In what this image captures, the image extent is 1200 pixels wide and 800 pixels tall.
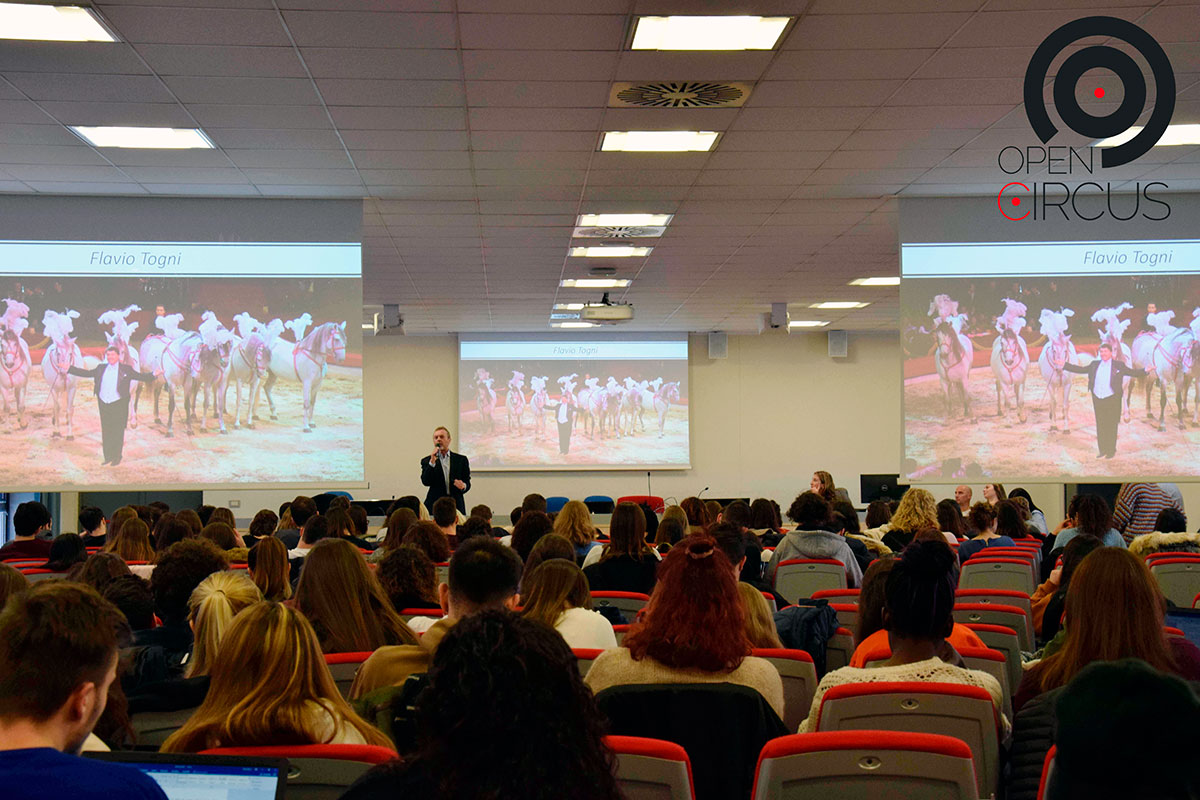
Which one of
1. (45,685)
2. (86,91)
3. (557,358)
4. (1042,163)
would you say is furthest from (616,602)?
(557,358)

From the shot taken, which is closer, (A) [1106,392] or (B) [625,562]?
(B) [625,562]

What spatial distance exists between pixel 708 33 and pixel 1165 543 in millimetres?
4046

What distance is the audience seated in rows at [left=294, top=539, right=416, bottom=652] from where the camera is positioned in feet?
11.0

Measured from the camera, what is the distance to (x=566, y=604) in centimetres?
373

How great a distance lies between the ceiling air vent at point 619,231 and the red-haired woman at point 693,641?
6.24m

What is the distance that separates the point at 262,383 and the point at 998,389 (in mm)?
5599

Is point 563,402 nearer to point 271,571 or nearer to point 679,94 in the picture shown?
point 679,94

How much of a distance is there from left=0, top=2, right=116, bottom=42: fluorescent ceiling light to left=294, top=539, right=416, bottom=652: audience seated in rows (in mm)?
2812

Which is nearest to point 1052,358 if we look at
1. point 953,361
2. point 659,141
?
point 953,361

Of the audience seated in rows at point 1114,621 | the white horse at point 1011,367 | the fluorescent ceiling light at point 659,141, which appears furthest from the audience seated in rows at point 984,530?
the audience seated in rows at point 1114,621

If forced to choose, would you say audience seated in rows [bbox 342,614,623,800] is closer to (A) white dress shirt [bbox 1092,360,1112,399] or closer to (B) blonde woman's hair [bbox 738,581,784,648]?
(B) blonde woman's hair [bbox 738,581,784,648]

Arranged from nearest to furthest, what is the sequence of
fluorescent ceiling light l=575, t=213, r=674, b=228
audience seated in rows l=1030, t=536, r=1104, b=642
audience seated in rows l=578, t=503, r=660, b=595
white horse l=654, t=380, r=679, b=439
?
audience seated in rows l=1030, t=536, r=1104, b=642 → audience seated in rows l=578, t=503, r=660, b=595 → fluorescent ceiling light l=575, t=213, r=674, b=228 → white horse l=654, t=380, r=679, b=439

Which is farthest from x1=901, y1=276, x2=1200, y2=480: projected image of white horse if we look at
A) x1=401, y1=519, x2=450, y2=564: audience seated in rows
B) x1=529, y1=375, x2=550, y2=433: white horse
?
x1=529, y1=375, x2=550, y2=433: white horse

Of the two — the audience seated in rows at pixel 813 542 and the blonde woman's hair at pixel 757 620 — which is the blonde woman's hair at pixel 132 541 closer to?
the audience seated in rows at pixel 813 542
